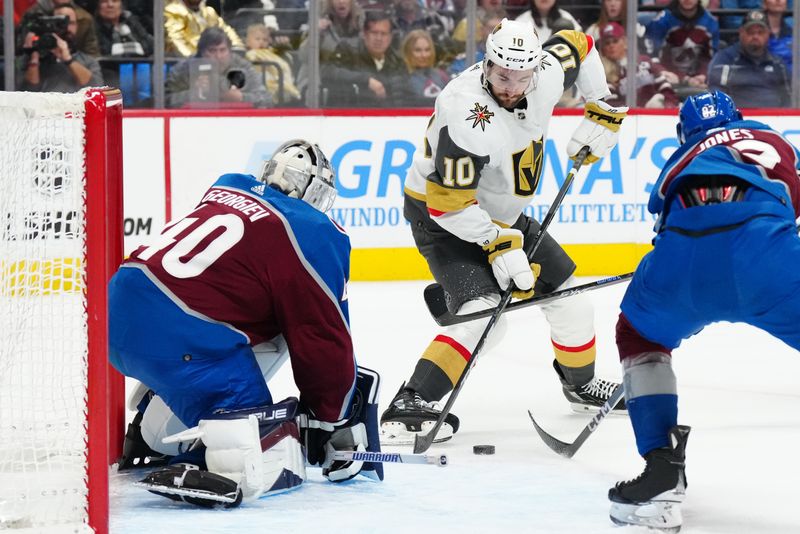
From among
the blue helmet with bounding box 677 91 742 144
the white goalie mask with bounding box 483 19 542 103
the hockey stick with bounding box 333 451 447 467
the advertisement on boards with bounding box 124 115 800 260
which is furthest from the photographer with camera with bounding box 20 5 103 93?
the blue helmet with bounding box 677 91 742 144

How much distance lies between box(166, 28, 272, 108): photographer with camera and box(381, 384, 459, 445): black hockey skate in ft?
10.2

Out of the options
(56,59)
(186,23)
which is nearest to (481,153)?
(186,23)

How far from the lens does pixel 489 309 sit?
11.7 feet

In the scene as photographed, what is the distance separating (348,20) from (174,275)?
389 cm

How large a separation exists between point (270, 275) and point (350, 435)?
0.42 meters

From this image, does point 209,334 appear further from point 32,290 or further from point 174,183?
point 174,183

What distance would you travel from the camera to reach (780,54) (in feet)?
21.9

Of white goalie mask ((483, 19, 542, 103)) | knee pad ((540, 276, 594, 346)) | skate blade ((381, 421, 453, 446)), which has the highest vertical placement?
white goalie mask ((483, 19, 542, 103))

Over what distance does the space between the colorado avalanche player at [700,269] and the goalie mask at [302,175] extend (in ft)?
2.43

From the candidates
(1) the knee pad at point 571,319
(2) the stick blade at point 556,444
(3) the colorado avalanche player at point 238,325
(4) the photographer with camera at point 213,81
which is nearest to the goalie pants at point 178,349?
(3) the colorado avalanche player at point 238,325

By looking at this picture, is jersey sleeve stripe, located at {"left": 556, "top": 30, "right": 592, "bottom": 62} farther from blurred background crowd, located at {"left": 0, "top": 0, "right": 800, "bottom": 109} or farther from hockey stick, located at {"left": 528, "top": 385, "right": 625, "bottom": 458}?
blurred background crowd, located at {"left": 0, "top": 0, "right": 800, "bottom": 109}

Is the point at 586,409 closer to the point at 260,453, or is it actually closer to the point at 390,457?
the point at 390,457

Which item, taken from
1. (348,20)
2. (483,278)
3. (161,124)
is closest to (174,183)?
(161,124)

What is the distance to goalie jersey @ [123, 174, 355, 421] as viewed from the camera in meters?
2.80
